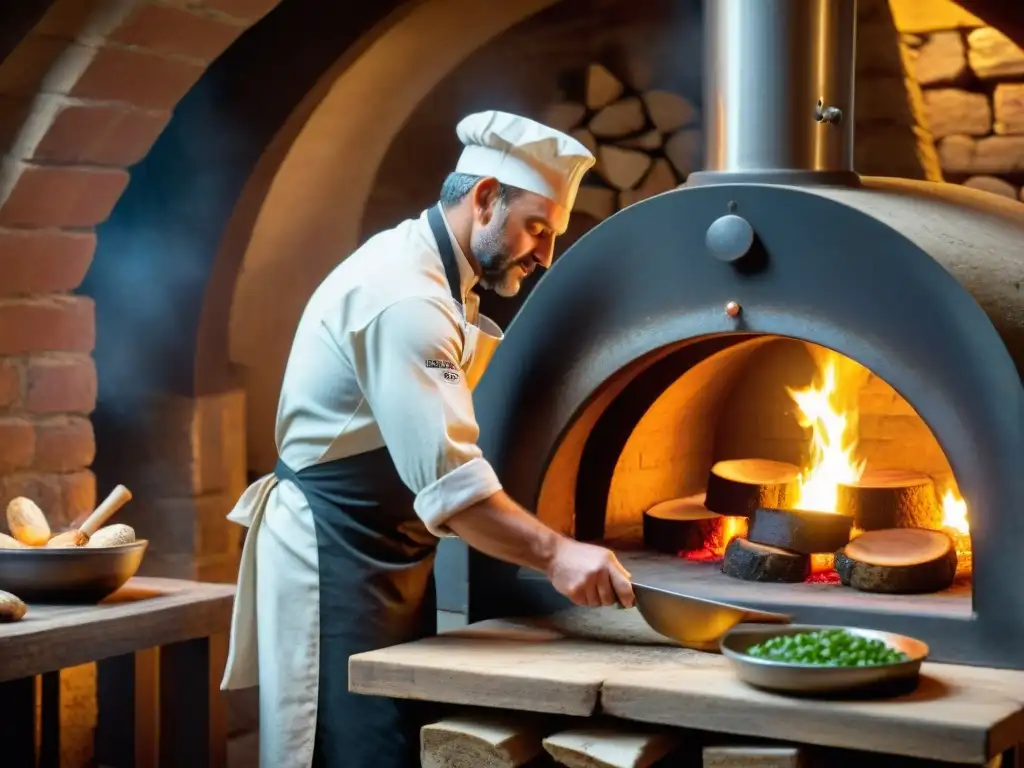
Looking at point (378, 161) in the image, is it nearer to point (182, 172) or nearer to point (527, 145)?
point (182, 172)

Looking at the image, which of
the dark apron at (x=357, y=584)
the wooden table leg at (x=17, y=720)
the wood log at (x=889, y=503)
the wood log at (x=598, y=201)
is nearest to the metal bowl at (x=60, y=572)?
the wooden table leg at (x=17, y=720)

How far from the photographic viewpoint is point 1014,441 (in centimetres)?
220

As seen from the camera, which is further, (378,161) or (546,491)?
(378,161)

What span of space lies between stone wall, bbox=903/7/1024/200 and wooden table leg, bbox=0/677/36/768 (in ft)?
8.20

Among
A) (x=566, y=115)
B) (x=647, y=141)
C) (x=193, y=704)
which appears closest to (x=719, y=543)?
(x=193, y=704)

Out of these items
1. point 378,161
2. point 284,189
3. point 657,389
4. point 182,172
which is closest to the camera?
point 657,389

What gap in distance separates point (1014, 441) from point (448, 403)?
82 cm

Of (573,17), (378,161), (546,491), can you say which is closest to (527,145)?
(546,491)

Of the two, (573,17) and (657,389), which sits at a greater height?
(573,17)

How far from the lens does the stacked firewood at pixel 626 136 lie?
4.20 metres

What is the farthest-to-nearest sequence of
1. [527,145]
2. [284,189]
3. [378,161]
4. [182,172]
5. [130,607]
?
[378,161], [284,189], [182,172], [130,607], [527,145]

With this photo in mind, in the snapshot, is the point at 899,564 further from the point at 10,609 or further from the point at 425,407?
the point at 10,609

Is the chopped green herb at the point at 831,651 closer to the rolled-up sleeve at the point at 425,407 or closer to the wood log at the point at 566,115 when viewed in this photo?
the rolled-up sleeve at the point at 425,407

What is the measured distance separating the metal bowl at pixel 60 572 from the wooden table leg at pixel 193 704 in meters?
0.23
